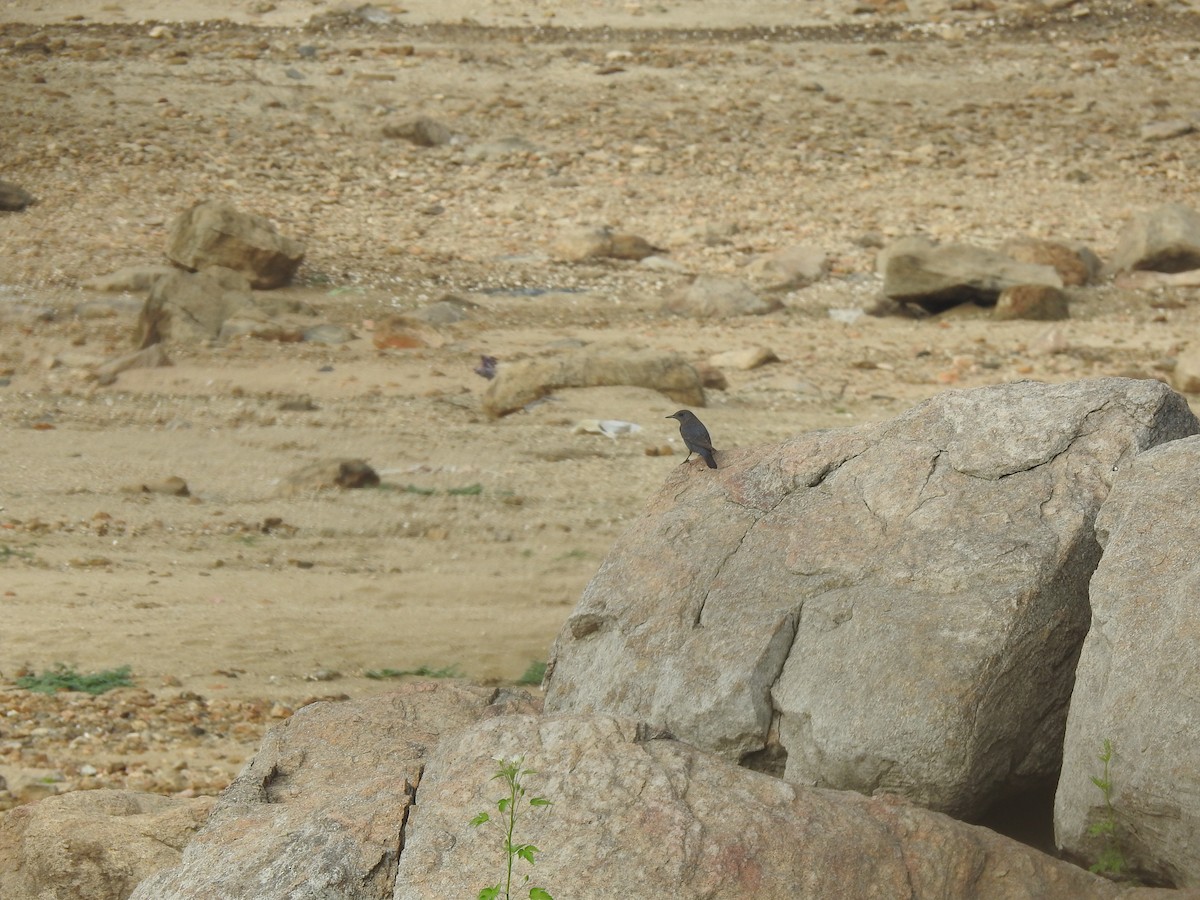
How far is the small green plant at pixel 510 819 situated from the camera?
3197 millimetres

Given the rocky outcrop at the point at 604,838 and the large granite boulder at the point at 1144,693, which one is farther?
→ the large granite boulder at the point at 1144,693

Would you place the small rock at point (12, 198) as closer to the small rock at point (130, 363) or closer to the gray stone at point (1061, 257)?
the small rock at point (130, 363)

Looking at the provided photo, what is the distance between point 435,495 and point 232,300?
3.36m

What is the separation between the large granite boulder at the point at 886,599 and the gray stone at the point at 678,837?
0.37 meters

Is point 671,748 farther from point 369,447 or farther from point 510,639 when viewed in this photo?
point 369,447

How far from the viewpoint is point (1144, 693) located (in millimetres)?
3570

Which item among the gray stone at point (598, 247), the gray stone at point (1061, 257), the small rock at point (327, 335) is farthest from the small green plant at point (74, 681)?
the gray stone at point (1061, 257)

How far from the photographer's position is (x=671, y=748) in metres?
3.62

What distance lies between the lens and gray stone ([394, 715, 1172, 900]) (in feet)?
10.9

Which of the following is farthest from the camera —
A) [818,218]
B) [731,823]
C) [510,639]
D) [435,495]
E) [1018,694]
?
[818,218]

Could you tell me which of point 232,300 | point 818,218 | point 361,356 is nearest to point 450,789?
point 361,356

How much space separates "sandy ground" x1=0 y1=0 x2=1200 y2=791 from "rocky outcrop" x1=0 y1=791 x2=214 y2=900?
935 millimetres

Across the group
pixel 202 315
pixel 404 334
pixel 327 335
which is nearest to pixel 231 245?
pixel 202 315

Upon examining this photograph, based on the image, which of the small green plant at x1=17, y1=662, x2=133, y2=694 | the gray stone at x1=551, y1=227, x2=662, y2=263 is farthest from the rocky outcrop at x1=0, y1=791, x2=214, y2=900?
the gray stone at x1=551, y1=227, x2=662, y2=263
